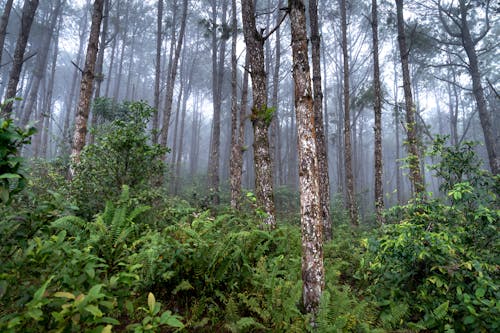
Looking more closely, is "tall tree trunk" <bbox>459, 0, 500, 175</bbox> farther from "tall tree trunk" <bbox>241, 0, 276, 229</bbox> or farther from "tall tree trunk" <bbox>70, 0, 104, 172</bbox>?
"tall tree trunk" <bbox>70, 0, 104, 172</bbox>

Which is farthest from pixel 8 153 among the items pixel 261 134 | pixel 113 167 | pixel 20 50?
pixel 20 50

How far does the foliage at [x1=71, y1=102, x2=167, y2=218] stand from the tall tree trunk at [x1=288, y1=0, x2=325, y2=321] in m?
3.86

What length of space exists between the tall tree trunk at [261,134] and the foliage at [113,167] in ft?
8.35

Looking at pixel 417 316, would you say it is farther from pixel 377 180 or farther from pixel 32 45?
pixel 32 45

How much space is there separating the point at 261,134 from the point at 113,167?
3.55 m

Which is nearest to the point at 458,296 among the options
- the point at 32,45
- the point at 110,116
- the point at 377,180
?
the point at 377,180

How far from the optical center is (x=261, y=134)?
6516mm

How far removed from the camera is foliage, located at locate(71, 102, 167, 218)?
20.8 ft

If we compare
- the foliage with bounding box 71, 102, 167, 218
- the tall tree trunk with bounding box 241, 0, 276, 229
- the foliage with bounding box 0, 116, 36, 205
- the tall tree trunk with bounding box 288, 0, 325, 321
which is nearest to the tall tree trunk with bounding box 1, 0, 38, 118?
the foliage with bounding box 71, 102, 167, 218

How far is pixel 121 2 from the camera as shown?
2456 centimetres

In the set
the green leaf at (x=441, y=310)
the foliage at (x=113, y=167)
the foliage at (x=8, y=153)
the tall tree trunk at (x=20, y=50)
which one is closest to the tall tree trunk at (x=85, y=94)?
the foliage at (x=113, y=167)

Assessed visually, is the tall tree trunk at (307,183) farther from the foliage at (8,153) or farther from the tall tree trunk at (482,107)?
the tall tree trunk at (482,107)

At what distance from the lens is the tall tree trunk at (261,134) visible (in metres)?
6.36

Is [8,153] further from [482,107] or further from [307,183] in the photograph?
[482,107]
